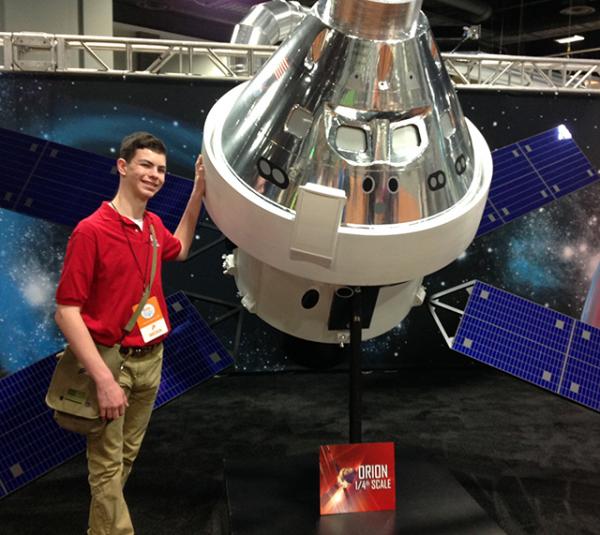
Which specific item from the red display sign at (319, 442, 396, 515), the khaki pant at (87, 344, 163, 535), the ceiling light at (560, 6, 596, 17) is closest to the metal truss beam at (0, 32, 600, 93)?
the khaki pant at (87, 344, 163, 535)

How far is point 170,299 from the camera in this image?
340cm

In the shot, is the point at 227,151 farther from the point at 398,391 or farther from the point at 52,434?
the point at 398,391

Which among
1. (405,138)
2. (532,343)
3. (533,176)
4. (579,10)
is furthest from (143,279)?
(579,10)

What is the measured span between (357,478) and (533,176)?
1930mm

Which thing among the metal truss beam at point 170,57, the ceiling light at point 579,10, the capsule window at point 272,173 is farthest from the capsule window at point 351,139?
the ceiling light at point 579,10

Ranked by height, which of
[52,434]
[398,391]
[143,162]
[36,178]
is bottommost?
[398,391]

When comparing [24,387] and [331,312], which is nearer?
[331,312]

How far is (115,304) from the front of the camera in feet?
8.04

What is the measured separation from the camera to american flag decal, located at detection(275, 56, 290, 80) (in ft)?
8.32

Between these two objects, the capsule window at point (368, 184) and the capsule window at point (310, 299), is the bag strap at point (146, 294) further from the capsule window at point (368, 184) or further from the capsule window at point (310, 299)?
the capsule window at point (368, 184)

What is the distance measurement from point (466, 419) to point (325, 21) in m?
3.31

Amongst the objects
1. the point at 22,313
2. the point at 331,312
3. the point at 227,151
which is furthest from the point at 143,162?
the point at 22,313

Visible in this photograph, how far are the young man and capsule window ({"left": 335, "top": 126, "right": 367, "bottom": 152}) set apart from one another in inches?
27.9

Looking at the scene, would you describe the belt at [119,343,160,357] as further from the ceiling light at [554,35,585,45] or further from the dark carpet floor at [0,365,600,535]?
the ceiling light at [554,35,585,45]
